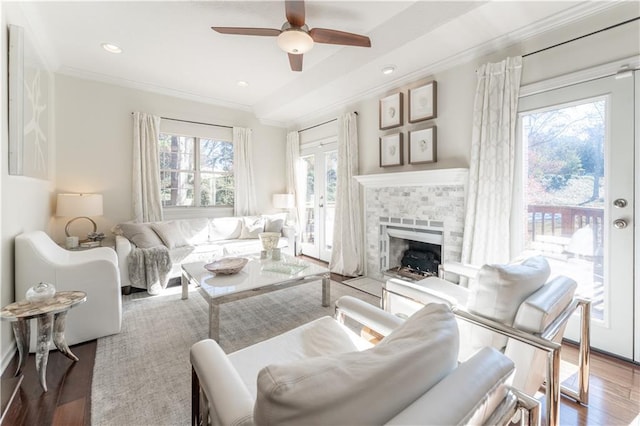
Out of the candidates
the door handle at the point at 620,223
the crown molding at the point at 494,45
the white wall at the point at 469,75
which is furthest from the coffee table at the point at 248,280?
the crown molding at the point at 494,45

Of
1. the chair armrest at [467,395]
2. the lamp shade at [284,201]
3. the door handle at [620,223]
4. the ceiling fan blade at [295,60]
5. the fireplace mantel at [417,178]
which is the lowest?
the chair armrest at [467,395]

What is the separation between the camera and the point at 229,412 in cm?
75

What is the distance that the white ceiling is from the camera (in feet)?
7.47

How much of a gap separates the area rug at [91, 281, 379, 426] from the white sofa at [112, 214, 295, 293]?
42cm

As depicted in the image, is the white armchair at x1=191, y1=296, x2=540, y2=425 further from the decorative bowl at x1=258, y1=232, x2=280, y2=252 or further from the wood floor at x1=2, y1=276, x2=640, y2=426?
the decorative bowl at x1=258, y1=232, x2=280, y2=252

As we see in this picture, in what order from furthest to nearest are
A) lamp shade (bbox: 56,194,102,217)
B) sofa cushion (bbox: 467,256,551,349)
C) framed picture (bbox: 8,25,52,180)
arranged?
lamp shade (bbox: 56,194,102,217), framed picture (bbox: 8,25,52,180), sofa cushion (bbox: 467,256,551,349)

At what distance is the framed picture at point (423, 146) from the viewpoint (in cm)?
301

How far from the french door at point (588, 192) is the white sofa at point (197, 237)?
10.6ft

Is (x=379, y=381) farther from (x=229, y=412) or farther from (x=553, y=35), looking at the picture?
(x=553, y=35)

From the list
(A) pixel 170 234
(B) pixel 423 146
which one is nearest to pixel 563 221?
(B) pixel 423 146

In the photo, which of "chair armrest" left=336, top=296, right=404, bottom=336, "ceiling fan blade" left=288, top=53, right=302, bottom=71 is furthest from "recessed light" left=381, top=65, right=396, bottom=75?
"chair armrest" left=336, top=296, right=404, bottom=336

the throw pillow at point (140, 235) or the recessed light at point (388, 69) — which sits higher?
A: the recessed light at point (388, 69)

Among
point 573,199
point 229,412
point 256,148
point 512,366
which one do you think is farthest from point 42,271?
point 573,199

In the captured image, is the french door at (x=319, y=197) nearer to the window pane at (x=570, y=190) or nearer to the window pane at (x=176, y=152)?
the window pane at (x=176, y=152)
